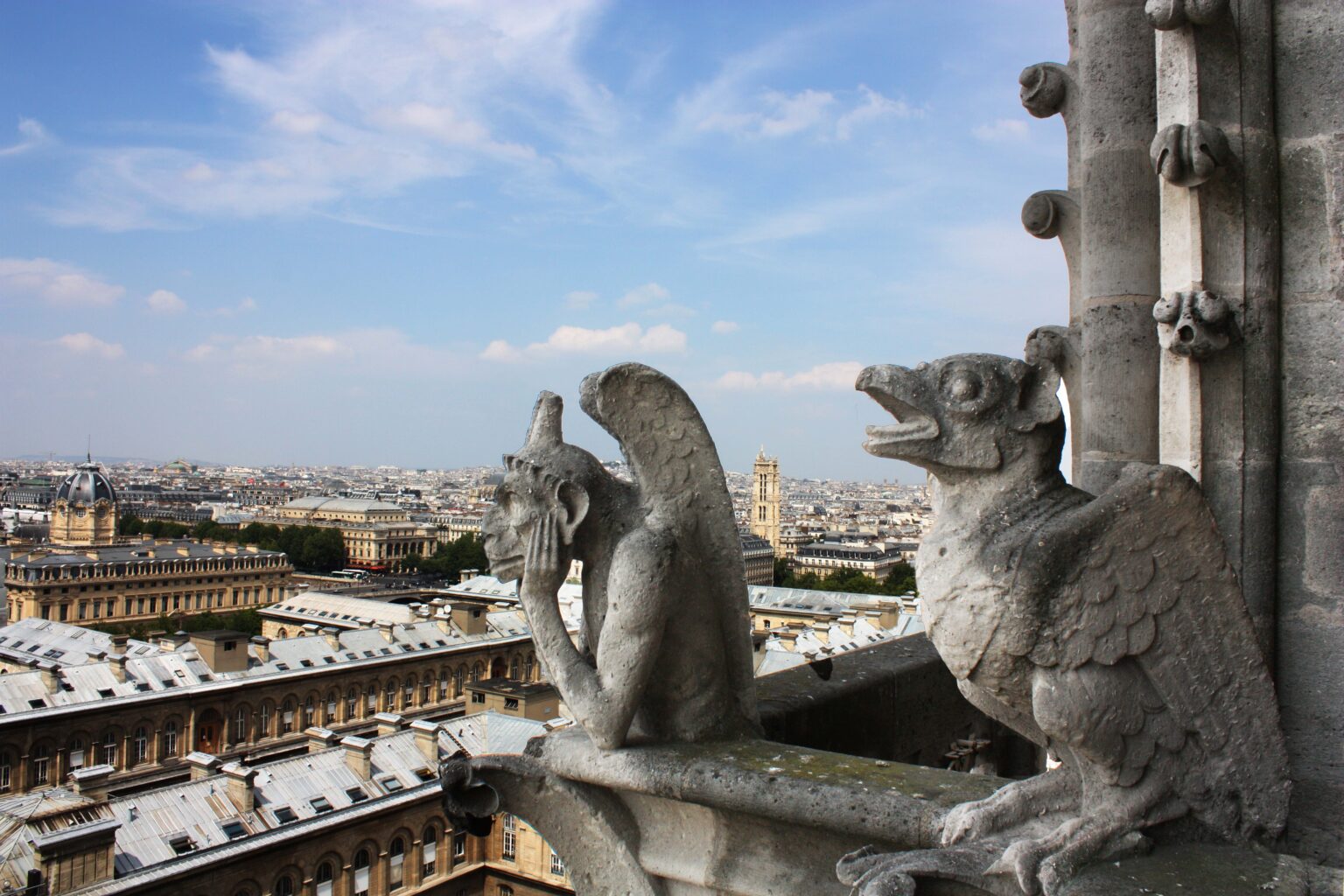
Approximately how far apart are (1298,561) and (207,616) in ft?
259

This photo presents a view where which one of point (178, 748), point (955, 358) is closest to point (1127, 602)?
point (955, 358)

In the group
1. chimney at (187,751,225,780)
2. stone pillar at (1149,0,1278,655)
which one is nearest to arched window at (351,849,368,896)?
chimney at (187,751,225,780)

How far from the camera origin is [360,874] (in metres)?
24.2

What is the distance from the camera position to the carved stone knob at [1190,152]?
3703mm

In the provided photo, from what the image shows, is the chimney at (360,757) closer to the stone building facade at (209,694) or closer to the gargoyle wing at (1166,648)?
the stone building facade at (209,694)

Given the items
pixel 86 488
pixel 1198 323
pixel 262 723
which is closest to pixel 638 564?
pixel 1198 323

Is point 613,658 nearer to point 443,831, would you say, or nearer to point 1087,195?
point 1087,195

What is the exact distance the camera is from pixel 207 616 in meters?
74.6

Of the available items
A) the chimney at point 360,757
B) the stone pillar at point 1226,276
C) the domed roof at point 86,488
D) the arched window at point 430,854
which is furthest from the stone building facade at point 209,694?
the domed roof at point 86,488

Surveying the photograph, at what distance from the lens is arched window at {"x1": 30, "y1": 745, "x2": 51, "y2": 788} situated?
3262cm

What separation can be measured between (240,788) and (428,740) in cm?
523

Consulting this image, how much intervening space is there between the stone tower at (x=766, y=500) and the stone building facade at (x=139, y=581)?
195 ft

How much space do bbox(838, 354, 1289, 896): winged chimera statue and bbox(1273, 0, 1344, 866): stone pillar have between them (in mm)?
A: 936

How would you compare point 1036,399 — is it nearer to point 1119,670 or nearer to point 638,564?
point 1119,670
